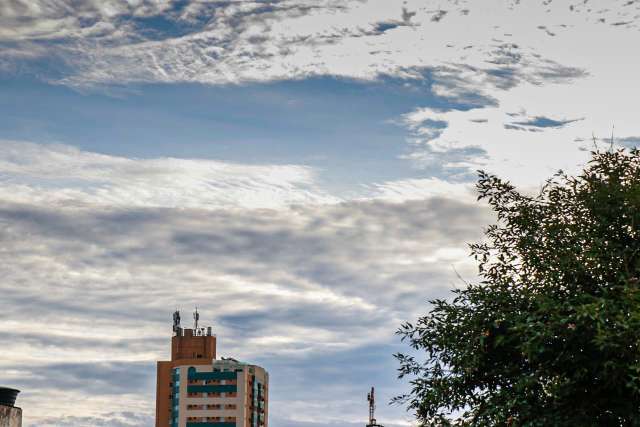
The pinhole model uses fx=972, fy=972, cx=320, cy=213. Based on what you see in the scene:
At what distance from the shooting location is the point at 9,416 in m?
36.2

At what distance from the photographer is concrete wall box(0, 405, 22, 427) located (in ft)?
117

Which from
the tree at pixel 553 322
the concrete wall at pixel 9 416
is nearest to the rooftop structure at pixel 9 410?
the concrete wall at pixel 9 416

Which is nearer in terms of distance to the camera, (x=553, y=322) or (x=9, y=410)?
(x=553, y=322)

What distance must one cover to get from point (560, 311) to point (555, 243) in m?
2.52

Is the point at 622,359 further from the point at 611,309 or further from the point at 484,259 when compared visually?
the point at 484,259

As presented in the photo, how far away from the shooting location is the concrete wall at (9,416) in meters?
35.7

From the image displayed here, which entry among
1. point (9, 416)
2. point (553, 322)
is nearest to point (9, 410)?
point (9, 416)

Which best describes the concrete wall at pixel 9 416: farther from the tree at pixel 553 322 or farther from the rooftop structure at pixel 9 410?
the tree at pixel 553 322

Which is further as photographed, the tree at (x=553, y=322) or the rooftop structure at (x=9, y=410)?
the rooftop structure at (x=9, y=410)

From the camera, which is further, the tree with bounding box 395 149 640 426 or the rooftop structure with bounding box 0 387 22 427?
the rooftop structure with bounding box 0 387 22 427

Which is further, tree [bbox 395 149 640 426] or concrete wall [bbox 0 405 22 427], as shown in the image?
concrete wall [bbox 0 405 22 427]

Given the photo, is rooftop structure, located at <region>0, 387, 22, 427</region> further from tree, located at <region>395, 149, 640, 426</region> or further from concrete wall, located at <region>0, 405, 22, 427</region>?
tree, located at <region>395, 149, 640, 426</region>

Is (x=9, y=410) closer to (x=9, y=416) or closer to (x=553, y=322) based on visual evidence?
(x=9, y=416)

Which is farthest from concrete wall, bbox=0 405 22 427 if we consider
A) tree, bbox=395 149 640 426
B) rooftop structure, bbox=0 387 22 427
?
tree, bbox=395 149 640 426
